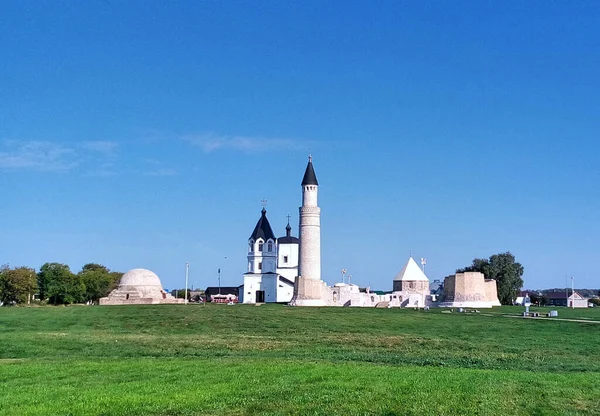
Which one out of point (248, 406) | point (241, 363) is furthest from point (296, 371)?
point (248, 406)

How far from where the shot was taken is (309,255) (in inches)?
2862

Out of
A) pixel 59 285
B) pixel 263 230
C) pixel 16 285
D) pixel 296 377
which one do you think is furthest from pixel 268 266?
pixel 296 377

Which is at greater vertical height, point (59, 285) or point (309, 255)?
point (309, 255)

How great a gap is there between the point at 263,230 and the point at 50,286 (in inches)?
1072

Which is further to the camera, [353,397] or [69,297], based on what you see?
[69,297]

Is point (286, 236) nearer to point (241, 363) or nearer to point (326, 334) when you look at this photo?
point (326, 334)

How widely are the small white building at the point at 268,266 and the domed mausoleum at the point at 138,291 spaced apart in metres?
11.4

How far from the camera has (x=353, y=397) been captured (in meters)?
10.2

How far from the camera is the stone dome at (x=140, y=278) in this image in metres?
76.6

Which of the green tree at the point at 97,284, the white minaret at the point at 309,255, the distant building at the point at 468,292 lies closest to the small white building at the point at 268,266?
the white minaret at the point at 309,255

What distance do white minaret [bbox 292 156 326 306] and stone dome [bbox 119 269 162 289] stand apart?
17.3 metres

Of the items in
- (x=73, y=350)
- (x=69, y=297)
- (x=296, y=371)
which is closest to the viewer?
(x=296, y=371)

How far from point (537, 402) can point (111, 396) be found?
646 cm

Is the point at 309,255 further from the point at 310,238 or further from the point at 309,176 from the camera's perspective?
the point at 309,176
